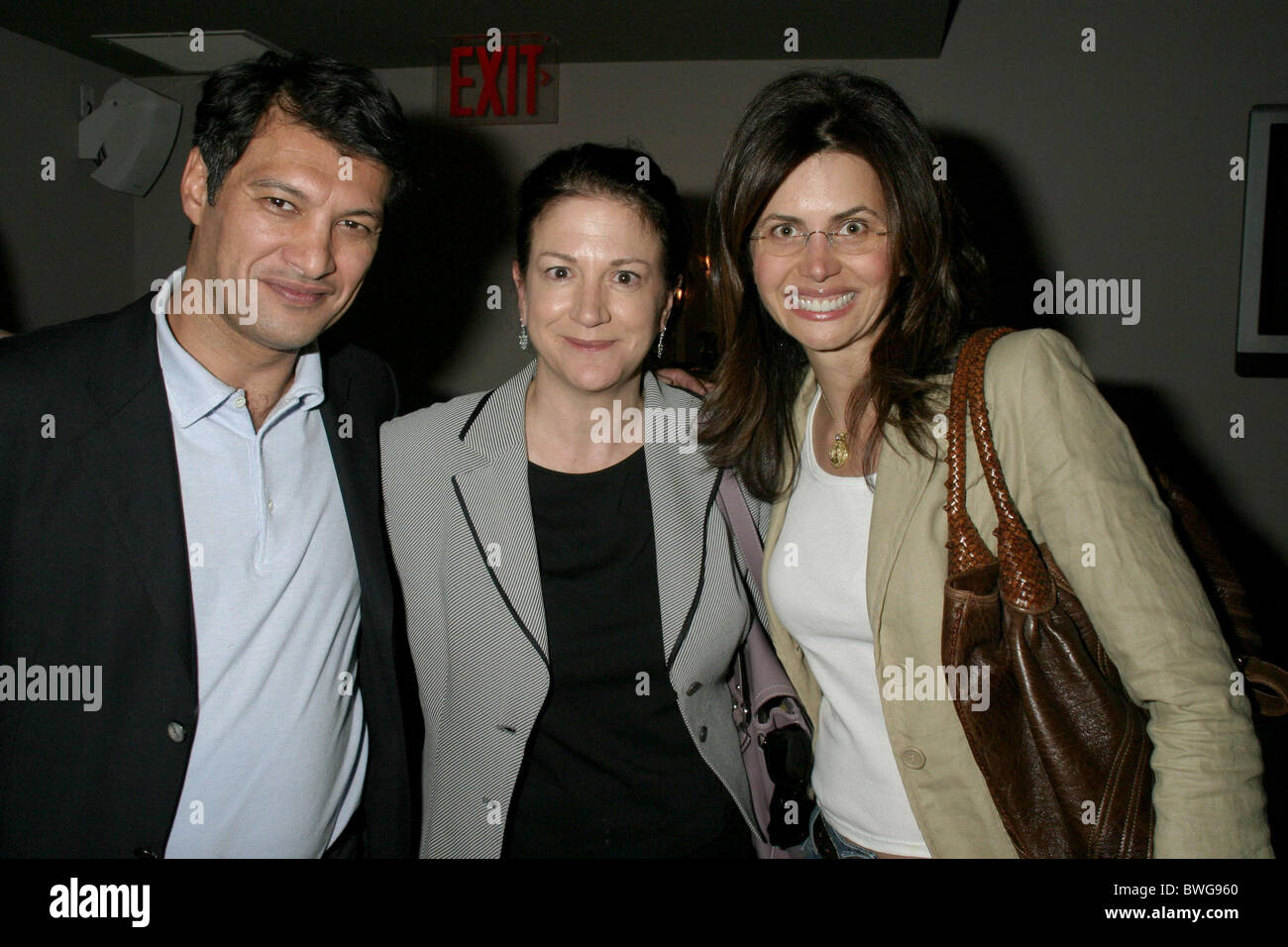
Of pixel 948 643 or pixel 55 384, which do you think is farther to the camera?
pixel 55 384

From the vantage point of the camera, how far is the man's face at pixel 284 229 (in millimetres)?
1575

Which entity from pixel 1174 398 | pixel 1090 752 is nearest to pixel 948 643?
pixel 1090 752

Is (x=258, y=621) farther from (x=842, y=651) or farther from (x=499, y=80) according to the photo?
(x=499, y=80)

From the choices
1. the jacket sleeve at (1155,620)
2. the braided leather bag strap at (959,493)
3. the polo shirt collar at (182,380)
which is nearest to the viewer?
the jacket sleeve at (1155,620)

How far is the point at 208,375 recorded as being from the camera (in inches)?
60.1

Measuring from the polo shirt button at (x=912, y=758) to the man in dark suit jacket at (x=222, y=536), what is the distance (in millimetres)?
1045

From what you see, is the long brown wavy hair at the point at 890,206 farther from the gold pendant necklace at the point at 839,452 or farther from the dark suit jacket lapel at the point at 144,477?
the dark suit jacket lapel at the point at 144,477

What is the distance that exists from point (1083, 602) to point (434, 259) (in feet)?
11.4

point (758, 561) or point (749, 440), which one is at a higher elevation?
point (749, 440)

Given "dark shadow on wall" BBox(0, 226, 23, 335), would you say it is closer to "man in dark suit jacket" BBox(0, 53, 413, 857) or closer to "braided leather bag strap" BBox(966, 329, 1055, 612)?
"man in dark suit jacket" BBox(0, 53, 413, 857)

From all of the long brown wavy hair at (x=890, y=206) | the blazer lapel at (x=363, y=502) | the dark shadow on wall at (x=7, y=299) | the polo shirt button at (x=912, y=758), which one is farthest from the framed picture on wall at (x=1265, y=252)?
the dark shadow on wall at (x=7, y=299)

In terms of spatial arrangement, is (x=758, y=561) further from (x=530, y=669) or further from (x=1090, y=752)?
(x=1090, y=752)
